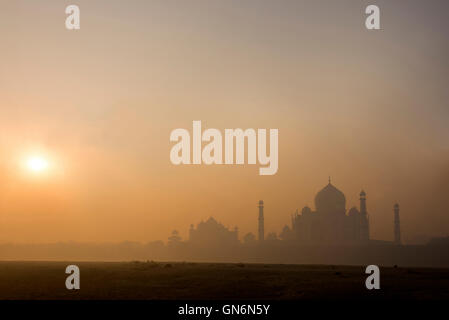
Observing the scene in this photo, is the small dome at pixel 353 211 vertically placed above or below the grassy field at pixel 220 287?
above

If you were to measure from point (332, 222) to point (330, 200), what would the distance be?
5.28m

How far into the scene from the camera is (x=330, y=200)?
122m

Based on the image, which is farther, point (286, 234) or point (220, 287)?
point (286, 234)

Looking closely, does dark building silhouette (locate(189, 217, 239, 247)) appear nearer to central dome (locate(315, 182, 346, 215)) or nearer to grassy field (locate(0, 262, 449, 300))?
central dome (locate(315, 182, 346, 215))

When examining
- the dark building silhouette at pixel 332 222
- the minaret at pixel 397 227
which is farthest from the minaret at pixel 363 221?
the minaret at pixel 397 227

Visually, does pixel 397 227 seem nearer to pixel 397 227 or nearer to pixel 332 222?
pixel 397 227

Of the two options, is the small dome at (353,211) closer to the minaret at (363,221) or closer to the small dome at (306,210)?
the minaret at (363,221)

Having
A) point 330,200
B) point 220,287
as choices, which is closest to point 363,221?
point 330,200

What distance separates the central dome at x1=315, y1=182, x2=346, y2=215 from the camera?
12244cm

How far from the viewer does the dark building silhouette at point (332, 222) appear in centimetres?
12288

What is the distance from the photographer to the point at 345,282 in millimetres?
31500

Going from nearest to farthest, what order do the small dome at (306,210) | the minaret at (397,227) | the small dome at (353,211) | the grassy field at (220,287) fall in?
the grassy field at (220,287) → the minaret at (397,227) → the small dome at (353,211) → the small dome at (306,210)

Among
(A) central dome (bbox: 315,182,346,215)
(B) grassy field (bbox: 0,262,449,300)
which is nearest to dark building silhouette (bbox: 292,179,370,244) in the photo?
(A) central dome (bbox: 315,182,346,215)
